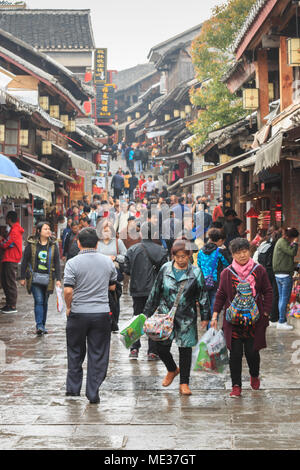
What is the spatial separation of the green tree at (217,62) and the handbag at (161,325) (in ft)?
61.9

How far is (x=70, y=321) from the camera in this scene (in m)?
7.88

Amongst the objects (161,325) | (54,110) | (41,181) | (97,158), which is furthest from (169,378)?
(97,158)

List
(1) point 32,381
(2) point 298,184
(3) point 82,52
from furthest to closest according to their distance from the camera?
(3) point 82,52
(2) point 298,184
(1) point 32,381

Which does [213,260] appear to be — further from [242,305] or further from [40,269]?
[242,305]

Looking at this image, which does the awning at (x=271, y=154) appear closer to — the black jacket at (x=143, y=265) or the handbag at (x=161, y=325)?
the black jacket at (x=143, y=265)

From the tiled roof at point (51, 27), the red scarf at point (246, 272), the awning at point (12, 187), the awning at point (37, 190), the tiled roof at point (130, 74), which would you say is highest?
the tiled roof at point (130, 74)

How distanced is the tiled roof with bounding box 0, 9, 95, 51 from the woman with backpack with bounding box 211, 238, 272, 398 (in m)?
36.9

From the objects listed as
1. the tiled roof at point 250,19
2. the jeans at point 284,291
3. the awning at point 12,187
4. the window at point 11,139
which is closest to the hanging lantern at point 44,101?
the window at point 11,139

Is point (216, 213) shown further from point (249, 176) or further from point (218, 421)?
point (218, 421)

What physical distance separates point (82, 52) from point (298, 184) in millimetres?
29782

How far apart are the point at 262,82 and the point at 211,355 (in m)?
12.1

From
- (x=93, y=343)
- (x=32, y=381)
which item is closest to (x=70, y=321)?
(x=93, y=343)

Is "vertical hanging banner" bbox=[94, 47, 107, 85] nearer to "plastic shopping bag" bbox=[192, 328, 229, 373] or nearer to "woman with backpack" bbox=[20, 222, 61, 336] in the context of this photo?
"woman with backpack" bbox=[20, 222, 61, 336]

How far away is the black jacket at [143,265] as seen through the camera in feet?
34.3
